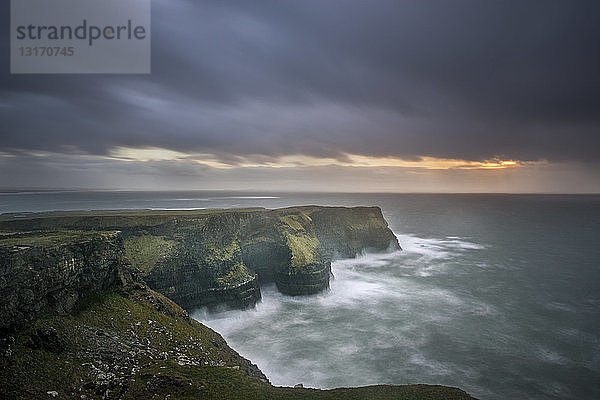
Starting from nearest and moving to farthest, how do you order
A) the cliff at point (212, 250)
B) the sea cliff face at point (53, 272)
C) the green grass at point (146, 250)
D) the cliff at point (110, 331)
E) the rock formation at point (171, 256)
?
the cliff at point (110, 331) → the sea cliff face at point (53, 272) → the rock formation at point (171, 256) → the green grass at point (146, 250) → the cliff at point (212, 250)

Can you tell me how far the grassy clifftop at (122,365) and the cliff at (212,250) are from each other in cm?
1604

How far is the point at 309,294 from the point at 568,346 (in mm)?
32720

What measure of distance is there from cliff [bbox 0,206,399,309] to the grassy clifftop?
16.0 m

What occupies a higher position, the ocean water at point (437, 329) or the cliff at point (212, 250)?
the cliff at point (212, 250)

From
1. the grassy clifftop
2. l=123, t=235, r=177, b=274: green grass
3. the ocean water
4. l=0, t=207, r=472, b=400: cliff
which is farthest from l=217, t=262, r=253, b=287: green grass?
the grassy clifftop

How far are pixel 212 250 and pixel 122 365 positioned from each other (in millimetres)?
26575

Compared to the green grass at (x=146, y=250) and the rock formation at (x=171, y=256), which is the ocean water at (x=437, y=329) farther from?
the green grass at (x=146, y=250)

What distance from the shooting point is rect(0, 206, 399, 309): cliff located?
39.5 meters

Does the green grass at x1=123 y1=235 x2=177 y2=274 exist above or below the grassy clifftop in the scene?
above

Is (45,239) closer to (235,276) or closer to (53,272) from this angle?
(53,272)

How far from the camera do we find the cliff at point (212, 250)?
39.5 meters

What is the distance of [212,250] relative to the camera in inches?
1737

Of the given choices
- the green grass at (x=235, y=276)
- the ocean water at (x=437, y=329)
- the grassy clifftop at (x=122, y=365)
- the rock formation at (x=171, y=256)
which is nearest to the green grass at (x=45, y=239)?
the rock formation at (x=171, y=256)

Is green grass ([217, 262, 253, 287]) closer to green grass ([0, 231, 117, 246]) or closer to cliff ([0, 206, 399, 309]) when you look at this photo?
cliff ([0, 206, 399, 309])
